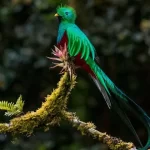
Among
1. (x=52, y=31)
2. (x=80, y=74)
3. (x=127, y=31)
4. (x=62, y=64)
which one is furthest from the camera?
(x=80, y=74)

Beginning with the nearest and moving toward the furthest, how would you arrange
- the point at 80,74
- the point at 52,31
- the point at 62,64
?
the point at 62,64, the point at 52,31, the point at 80,74

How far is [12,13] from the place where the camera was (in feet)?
10.9

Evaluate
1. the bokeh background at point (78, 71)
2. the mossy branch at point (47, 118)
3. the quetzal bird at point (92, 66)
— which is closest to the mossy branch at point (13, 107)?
the mossy branch at point (47, 118)

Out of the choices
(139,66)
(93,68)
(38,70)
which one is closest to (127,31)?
(139,66)

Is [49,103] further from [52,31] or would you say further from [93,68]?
[52,31]

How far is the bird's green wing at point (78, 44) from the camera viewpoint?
142 centimetres

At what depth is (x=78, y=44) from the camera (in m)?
1.45

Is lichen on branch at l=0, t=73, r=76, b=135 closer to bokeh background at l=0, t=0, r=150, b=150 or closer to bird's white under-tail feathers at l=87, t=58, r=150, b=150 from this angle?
bird's white under-tail feathers at l=87, t=58, r=150, b=150

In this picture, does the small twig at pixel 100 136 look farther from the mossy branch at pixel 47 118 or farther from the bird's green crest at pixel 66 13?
the bird's green crest at pixel 66 13

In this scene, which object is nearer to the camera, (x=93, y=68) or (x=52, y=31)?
(x=93, y=68)

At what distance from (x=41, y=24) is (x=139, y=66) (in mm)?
702

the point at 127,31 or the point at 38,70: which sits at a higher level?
the point at 127,31

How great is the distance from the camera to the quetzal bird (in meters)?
1.30

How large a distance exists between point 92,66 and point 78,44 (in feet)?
0.27
